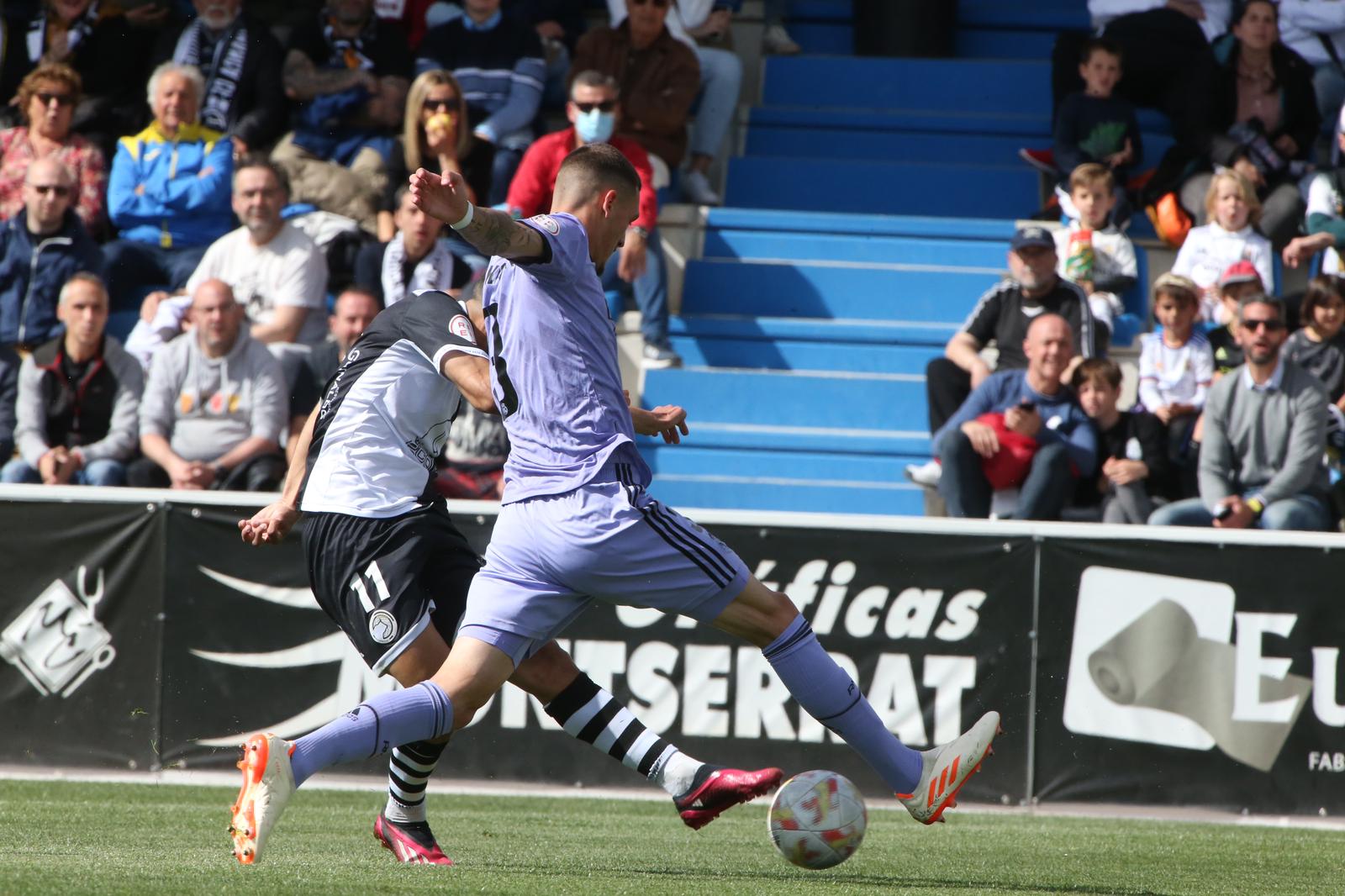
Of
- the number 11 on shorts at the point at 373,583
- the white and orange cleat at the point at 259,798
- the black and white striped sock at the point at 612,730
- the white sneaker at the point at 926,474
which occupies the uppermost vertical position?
the number 11 on shorts at the point at 373,583

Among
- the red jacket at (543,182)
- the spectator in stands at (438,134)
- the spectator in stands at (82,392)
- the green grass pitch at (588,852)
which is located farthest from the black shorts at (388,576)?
the spectator in stands at (438,134)

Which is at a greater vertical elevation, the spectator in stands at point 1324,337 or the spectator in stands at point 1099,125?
the spectator in stands at point 1099,125

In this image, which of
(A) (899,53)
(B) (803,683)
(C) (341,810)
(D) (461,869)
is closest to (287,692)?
(C) (341,810)


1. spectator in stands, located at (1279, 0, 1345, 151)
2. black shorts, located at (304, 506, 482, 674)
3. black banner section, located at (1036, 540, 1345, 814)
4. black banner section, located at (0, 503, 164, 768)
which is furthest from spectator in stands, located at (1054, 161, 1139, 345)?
black shorts, located at (304, 506, 482, 674)

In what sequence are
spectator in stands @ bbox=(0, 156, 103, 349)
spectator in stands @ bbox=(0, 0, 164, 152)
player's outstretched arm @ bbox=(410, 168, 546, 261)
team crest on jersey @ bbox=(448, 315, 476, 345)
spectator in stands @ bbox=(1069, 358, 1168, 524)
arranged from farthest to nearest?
spectator in stands @ bbox=(0, 0, 164, 152)
spectator in stands @ bbox=(0, 156, 103, 349)
spectator in stands @ bbox=(1069, 358, 1168, 524)
team crest on jersey @ bbox=(448, 315, 476, 345)
player's outstretched arm @ bbox=(410, 168, 546, 261)

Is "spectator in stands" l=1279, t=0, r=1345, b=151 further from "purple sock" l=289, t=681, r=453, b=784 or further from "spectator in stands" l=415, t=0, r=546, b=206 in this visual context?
"purple sock" l=289, t=681, r=453, b=784

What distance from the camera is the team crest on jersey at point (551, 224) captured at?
449 centimetres

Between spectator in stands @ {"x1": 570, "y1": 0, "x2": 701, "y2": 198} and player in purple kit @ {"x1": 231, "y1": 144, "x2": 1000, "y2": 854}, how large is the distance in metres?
7.11

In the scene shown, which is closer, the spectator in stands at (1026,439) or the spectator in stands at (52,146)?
the spectator in stands at (1026,439)

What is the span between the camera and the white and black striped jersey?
5367mm

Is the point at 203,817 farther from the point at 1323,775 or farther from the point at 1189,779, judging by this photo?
the point at 1323,775

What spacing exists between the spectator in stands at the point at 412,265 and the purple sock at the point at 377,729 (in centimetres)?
599

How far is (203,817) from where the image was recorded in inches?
259

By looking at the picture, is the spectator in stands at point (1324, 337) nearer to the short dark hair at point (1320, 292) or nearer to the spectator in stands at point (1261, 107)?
the short dark hair at point (1320, 292)
